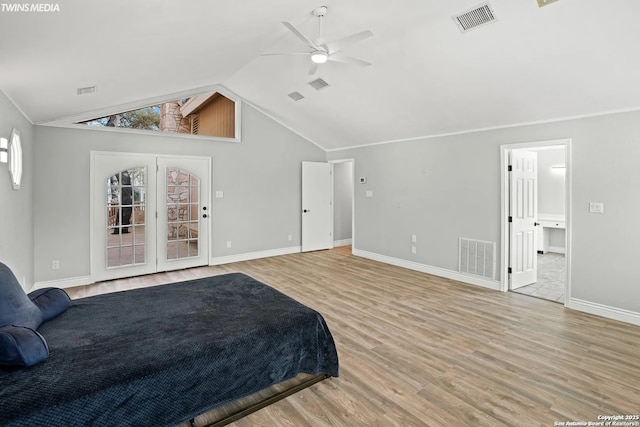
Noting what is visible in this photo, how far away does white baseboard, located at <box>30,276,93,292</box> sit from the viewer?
4801 millimetres

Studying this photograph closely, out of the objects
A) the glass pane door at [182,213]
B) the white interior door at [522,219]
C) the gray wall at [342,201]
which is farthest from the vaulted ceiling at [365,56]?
the gray wall at [342,201]

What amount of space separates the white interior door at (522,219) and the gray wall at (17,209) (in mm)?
5967

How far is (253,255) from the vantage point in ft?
22.5

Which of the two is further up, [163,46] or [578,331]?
[163,46]

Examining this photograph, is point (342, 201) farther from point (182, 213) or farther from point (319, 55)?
Answer: point (319, 55)

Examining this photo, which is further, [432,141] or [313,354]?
[432,141]

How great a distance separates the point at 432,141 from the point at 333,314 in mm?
3435

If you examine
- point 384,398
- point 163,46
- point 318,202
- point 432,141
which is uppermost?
point 163,46

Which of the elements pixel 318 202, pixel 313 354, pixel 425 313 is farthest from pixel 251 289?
pixel 318 202

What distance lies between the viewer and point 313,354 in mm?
2469

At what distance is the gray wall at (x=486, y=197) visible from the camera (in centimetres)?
367

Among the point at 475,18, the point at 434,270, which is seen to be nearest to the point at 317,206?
the point at 434,270

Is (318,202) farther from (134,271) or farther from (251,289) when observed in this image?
(251,289)

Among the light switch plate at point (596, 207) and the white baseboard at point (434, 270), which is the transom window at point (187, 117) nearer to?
the white baseboard at point (434, 270)
